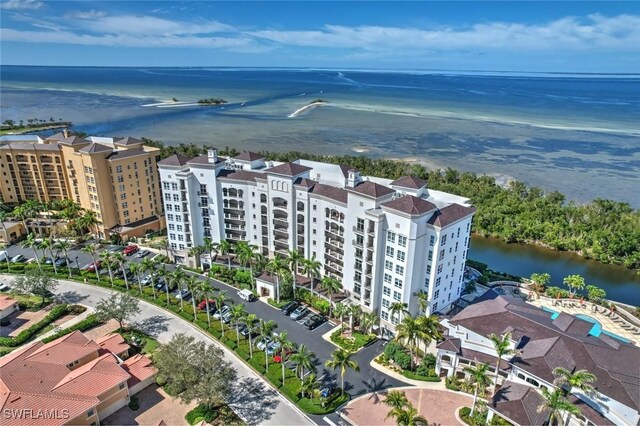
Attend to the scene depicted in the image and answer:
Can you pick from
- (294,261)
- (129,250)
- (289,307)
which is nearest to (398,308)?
(289,307)

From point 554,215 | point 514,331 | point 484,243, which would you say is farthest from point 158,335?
point 554,215

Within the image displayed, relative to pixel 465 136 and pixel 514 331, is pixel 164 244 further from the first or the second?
pixel 465 136

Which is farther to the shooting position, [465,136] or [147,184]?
[465,136]

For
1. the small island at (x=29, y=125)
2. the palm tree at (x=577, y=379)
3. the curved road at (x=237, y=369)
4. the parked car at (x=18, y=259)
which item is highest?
the palm tree at (x=577, y=379)

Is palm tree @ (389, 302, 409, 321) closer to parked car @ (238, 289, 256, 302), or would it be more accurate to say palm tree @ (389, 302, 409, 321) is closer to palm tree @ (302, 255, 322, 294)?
palm tree @ (302, 255, 322, 294)

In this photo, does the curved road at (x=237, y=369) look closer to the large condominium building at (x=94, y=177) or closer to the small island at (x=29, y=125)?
the large condominium building at (x=94, y=177)

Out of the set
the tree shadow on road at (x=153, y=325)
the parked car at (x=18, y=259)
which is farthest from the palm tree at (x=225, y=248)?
the parked car at (x=18, y=259)
